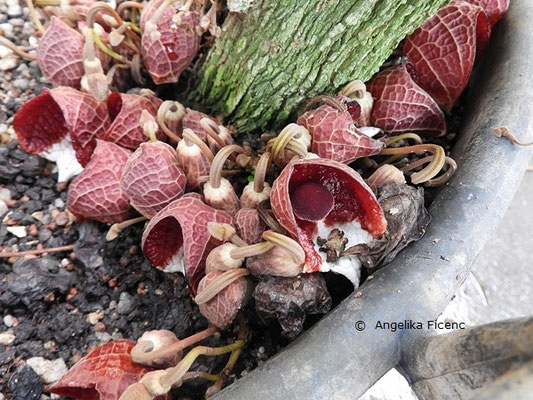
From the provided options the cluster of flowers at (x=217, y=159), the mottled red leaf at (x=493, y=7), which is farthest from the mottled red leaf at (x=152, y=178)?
the mottled red leaf at (x=493, y=7)

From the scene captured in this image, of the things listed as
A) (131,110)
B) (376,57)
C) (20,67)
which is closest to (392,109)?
(376,57)

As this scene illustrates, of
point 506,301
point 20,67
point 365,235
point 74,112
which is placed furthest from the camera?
point 506,301

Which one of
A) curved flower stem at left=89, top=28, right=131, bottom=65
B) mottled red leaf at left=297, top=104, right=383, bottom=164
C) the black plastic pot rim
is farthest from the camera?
curved flower stem at left=89, top=28, right=131, bottom=65

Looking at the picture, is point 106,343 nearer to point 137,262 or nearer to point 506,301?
point 137,262

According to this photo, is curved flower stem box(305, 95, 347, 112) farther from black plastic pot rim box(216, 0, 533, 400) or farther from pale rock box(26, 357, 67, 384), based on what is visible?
pale rock box(26, 357, 67, 384)

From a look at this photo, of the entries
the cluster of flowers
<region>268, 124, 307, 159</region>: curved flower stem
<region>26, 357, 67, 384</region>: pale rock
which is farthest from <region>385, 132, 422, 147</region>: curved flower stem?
<region>26, 357, 67, 384</region>: pale rock

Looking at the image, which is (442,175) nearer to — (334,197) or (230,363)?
(334,197)
